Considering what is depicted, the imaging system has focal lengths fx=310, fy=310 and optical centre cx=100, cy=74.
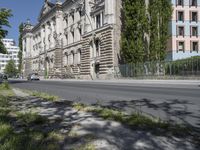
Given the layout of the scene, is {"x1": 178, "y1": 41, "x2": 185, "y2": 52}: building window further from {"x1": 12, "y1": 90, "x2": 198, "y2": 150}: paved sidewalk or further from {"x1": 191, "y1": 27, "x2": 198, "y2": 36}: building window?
{"x1": 12, "y1": 90, "x2": 198, "y2": 150}: paved sidewalk

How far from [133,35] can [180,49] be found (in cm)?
1987

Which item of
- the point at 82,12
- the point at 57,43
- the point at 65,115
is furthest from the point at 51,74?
the point at 65,115

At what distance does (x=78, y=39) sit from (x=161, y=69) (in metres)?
26.2

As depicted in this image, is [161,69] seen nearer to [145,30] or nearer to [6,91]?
[145,30]

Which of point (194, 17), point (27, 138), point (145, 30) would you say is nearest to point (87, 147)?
point (27, 138)

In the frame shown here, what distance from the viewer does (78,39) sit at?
59.5 m

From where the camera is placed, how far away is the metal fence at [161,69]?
106 ft

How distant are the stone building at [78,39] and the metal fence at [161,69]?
344 centimetres

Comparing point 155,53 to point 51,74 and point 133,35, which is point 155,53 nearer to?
point 133,35

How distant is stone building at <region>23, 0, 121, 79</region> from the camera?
151 ft

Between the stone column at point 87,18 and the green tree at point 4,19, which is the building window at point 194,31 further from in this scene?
the green tree at point 4,19

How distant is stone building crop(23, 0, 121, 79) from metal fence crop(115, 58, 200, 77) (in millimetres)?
3436

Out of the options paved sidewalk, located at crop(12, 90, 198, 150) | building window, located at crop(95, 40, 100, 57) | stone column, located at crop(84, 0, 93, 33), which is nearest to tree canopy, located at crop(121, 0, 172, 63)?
building window, located at crop(95, 40, 100, 57)

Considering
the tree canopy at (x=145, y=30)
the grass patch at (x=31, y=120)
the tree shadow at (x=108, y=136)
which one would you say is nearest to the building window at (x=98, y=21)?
the tree canopy at (x=145, y=30)
